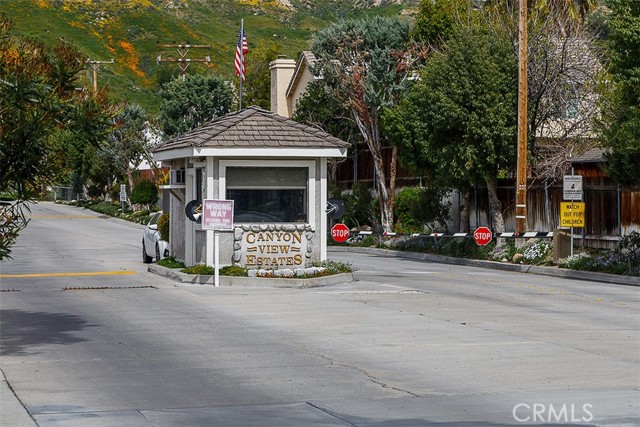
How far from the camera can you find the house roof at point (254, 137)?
2577 cm

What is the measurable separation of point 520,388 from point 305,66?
48647 millimetres

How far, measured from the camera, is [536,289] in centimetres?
2489

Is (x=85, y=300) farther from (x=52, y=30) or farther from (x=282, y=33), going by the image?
(x=282, y=33)

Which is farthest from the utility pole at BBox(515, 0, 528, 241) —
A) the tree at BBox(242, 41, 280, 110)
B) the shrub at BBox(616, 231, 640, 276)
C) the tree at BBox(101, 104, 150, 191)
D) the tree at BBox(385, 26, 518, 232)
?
the tree at BBox(242, 41, 280, 110)

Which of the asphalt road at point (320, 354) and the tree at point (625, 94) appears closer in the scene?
the asphalt road at point (320, 354)

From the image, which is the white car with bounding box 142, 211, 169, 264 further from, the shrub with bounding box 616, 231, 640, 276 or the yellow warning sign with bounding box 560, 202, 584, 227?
the shrub with bounding box 616, 231, 640, 276

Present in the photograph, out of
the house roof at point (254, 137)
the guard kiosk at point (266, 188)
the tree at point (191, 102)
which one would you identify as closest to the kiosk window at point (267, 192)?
the guard kiosk at point (266, 188)

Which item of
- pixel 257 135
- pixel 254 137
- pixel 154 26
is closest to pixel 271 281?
pixel 254 137

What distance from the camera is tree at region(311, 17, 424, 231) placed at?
152ft

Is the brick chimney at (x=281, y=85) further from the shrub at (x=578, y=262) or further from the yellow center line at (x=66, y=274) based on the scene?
the yellow center line at (x=66, y=274)

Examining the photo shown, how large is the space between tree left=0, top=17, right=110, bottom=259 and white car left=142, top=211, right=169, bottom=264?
56.9ft

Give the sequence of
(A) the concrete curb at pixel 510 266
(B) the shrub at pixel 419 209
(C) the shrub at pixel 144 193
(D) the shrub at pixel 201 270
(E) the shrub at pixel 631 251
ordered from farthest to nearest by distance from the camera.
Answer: (C) the shrub at pixel 144 193
(B) the shrub at pixel 419 209
(E) the shrub at pixel 631 251
(A) the concrete curb at pixel 510 266
(D) the shrub at pixel 201 270

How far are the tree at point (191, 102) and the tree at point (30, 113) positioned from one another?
172ft

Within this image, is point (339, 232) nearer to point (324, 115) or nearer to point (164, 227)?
point (324, 115)
